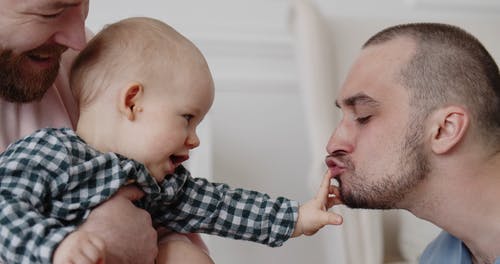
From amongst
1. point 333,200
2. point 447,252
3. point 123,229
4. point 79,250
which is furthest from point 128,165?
point 447,252

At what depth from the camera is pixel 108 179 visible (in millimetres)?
995

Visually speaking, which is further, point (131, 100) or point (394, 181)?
point (394, 181)

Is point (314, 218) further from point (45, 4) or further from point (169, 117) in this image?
point (45, 4)

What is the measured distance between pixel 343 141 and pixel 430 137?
171mm

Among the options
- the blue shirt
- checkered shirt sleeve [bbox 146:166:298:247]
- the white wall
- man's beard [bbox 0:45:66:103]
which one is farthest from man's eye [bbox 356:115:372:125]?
the white wall

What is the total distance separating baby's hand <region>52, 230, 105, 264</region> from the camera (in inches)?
31.5

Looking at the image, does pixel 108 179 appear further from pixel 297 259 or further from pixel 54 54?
pixel 297 259

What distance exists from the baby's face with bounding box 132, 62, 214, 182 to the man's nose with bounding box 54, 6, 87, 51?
5.4 inches

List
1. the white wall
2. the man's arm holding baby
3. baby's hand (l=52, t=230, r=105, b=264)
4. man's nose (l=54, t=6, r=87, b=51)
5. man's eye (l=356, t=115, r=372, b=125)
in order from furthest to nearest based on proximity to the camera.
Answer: the white wall < man's eye (l=356, t=115, r=372, b=125) < man's nose (l=54, t=6, r=87, b=51) < the man's arm holding baby < baby's hand (l=52, t=230, r=105, b=264)

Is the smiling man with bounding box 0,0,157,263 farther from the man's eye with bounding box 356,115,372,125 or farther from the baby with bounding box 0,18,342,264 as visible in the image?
the man's eye with bounding box 356,115,372,125

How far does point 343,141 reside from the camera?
1.32 meters

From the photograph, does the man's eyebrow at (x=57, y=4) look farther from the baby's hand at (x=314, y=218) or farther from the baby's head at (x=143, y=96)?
the baby's hand at (x=314, y=218)

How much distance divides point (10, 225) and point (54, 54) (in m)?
0.36

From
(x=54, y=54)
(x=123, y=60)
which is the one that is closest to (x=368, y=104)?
(x=123, y=60)
